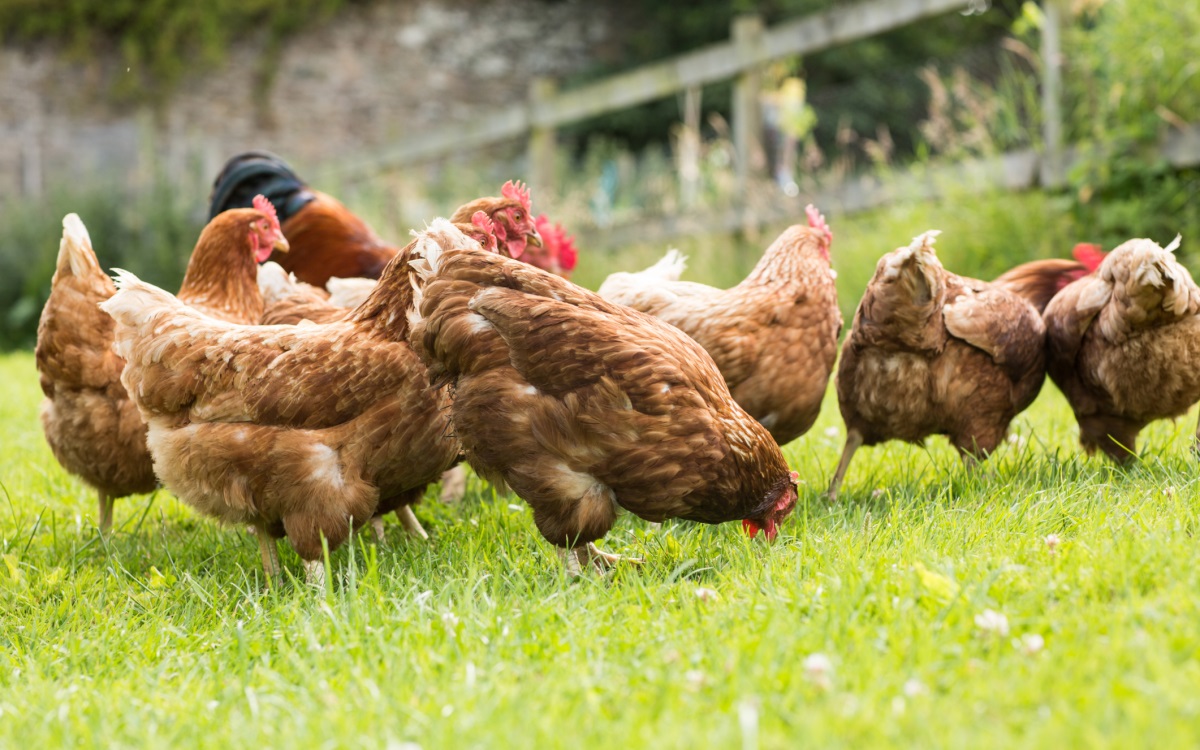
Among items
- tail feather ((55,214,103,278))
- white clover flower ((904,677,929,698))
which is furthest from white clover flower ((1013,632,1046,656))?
tail feather ((55,214,103,278))

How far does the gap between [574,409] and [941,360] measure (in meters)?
1.60

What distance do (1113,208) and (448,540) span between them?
4.92 meters

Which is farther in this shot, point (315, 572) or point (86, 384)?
point (86, 384)

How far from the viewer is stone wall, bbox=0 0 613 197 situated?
1717 cm

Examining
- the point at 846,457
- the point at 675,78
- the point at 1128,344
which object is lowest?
the point at 846,457

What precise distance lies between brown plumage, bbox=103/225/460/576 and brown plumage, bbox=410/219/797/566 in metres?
0.25

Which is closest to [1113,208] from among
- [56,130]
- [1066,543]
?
[1066,543]

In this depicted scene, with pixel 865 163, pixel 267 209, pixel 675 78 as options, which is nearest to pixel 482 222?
pixel 267 209

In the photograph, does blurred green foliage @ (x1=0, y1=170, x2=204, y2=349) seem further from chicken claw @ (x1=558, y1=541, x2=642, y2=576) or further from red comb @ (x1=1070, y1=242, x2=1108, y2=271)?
red comb @ (x1=1070, y1=242, x2=1108, y2=271)

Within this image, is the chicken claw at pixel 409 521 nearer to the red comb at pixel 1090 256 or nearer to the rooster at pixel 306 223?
the rooster at pixel 306 223

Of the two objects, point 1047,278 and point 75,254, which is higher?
point 75,254

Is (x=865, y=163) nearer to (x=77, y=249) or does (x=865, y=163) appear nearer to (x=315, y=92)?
(x=315, y=92)

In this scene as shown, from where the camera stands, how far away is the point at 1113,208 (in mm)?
6445

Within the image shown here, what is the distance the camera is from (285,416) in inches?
127
